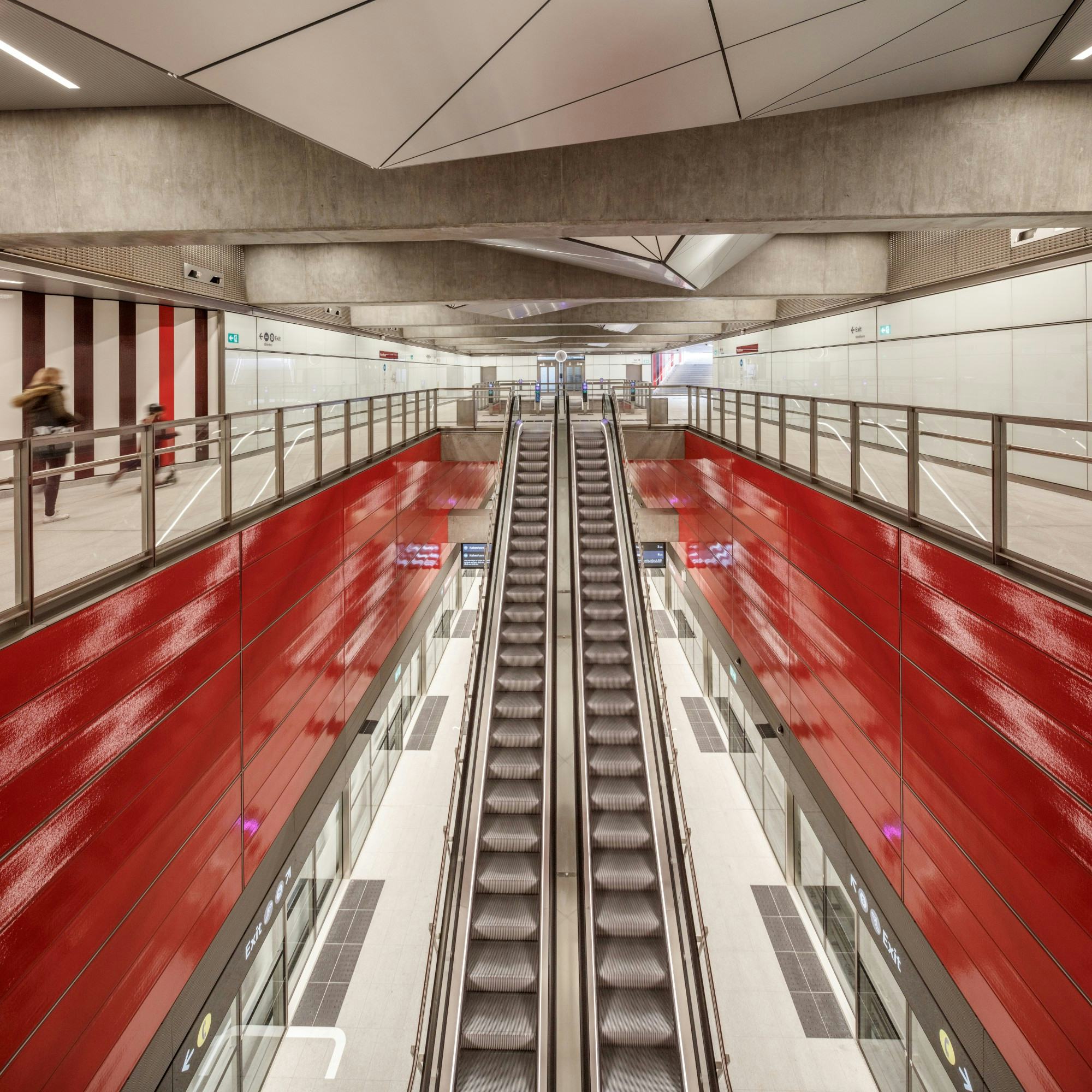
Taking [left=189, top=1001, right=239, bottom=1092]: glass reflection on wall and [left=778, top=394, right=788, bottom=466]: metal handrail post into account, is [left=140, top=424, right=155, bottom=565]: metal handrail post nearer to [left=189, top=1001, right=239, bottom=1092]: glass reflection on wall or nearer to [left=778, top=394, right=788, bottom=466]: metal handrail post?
[left=189, top=1001, right=239, bottom=1092]: glass reflection on wall

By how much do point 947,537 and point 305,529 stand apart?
665 centimetres

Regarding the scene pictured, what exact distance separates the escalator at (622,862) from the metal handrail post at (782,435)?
276cm

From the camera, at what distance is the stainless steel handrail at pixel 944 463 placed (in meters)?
4.27

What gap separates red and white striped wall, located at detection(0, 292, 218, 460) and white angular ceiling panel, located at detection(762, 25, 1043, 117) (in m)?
9.35

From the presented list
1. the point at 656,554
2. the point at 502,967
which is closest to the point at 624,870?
the point at 502,967

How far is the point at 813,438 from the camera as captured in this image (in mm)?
8695

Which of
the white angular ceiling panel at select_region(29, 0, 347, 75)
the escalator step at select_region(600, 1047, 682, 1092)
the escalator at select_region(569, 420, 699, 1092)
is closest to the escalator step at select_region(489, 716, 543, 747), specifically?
the escalator at select_region(569, 420, 699, 1092)

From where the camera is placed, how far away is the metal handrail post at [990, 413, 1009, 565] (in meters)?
4.72

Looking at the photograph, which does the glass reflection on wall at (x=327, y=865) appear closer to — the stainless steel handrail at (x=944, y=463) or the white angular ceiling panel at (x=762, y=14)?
the stainless steel handrail at (x=944, y=463)

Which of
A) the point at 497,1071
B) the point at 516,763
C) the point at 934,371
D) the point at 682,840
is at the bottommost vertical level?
the point at 497,1071

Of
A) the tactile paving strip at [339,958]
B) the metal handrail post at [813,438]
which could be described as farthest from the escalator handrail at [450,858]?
the metal handrail post at [813,438]

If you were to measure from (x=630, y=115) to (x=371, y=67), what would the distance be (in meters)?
1.82

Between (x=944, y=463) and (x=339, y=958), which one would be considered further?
(x=339, y=958)

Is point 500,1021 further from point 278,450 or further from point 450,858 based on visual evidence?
point 278,450
